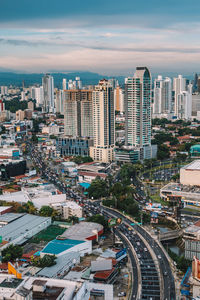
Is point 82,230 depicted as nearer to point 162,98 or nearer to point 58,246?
point 58,246

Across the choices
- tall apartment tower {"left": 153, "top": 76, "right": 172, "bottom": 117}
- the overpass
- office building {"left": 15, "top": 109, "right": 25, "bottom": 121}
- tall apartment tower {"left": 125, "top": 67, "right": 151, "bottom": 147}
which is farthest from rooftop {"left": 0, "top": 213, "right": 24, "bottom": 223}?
tall apartment tower {"left": 153, "top": 76, "right": 172, "bottom": 117}

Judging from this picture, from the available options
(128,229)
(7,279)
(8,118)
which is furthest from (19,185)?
(8,118)

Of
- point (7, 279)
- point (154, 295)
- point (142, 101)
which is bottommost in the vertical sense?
point (154, 295)

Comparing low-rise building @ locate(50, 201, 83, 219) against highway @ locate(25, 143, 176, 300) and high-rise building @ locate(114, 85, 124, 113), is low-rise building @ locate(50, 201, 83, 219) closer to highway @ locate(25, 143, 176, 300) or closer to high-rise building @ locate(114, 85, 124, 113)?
highway @ locate(25, 143, 176, 300)

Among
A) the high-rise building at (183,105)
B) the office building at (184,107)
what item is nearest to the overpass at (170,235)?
the high-rise building at (183,105)

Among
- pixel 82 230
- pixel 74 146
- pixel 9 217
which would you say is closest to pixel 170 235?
pixel 82 230

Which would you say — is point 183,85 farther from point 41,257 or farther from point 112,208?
point 41,257
